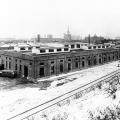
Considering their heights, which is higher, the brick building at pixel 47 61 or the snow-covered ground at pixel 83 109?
the brick building at pixel 47 61

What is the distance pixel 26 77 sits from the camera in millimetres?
34156

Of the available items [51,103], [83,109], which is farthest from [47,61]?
[83,109]

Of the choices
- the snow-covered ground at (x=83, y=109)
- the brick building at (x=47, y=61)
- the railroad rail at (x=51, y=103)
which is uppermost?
the brick building at (x=47, y=61)

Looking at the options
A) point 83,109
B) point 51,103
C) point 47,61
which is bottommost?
point 51,103

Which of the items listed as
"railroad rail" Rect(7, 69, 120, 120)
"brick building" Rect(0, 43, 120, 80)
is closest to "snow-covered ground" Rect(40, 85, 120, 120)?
"railroad rail" Rect(7, 69, 120, 120)

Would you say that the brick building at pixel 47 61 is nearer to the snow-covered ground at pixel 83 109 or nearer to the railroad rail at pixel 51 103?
the railroad rail at pixel 51 103

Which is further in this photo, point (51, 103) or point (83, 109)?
point (51, 103)

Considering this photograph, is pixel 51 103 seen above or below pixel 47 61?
below

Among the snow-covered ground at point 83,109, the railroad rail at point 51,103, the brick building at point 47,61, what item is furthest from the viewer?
the brick building at point 47,61

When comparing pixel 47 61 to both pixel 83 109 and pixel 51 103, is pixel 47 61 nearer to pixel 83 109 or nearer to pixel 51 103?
pixel 51 103

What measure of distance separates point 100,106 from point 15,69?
1001 inches

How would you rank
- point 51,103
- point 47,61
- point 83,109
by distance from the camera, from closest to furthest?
point 83,109 → point 51,103 → point 47,61

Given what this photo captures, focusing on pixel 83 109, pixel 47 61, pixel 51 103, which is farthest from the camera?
pixel 47 61

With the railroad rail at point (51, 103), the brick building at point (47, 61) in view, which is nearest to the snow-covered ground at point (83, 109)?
the railroad rail at point (51, 103)
